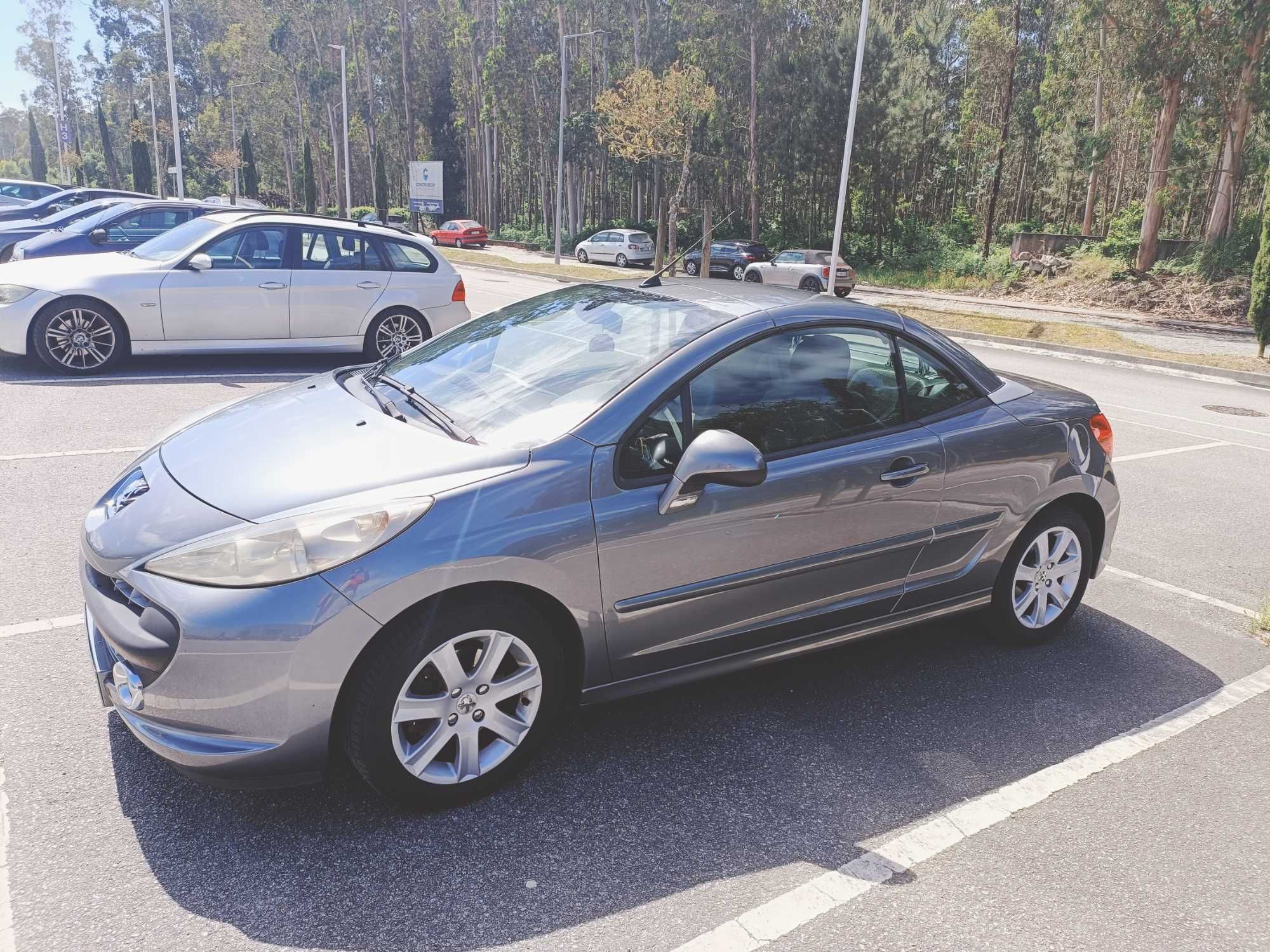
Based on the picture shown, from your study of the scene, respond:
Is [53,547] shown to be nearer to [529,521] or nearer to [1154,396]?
[529,521]

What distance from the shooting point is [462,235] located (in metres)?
47.5

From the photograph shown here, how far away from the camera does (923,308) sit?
25.7m

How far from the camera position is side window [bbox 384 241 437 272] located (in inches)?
406

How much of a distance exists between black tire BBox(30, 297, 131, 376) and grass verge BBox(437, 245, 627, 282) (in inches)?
767

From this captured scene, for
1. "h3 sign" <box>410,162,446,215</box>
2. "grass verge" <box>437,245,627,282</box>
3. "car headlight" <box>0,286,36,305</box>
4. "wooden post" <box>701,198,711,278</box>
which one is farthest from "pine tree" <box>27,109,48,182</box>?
"car headlight" <box>0,286,36,305</box>

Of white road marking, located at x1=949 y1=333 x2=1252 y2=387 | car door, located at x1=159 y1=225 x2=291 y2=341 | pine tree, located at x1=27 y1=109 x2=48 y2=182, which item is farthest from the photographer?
pine tree, located at x1=27 y1=109 x2=48 y2=182

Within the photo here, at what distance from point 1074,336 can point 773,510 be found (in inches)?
722

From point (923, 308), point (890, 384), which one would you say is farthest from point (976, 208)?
point (890, 384)

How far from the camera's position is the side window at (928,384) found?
4.01 meters

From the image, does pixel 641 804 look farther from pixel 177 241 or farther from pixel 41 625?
pixel 177 241

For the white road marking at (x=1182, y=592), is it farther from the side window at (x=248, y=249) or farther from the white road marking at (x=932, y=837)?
the side window at (x=248, y=249)

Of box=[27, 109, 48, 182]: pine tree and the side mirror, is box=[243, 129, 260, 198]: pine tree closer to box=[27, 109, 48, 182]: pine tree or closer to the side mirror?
box=[27, 109, 48, 182]: pine tree

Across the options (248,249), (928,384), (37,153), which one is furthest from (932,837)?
(37,153)

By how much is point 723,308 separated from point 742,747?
1656mm
